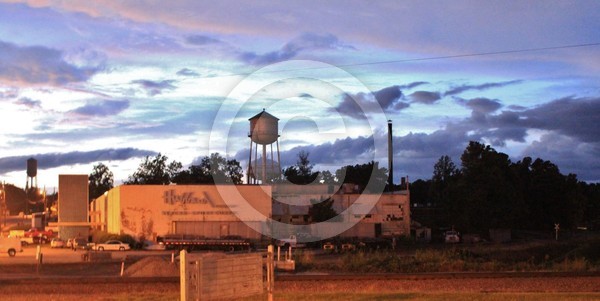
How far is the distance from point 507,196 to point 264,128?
27.6m

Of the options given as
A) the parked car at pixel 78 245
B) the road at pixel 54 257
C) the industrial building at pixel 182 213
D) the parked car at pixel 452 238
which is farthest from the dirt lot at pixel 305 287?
the parked car at pixel 452 238

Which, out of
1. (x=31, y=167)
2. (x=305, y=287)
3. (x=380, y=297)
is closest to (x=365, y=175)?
(x=31, y=167)

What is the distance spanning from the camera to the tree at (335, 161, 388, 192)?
110 m

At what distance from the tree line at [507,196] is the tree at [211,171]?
44.0 m

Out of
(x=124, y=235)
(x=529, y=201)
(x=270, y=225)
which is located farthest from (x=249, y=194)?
(x=529, y=201)

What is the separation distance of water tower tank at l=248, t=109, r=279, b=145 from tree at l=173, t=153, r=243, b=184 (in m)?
51.3

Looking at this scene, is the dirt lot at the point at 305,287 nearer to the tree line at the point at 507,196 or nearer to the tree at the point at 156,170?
the tree line at the point at 507,196

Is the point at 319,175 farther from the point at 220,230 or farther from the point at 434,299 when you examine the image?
the point at 434,299

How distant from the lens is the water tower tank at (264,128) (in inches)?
2867

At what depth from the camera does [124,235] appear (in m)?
69.8

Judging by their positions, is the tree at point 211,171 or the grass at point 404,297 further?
the tree at point 211,171

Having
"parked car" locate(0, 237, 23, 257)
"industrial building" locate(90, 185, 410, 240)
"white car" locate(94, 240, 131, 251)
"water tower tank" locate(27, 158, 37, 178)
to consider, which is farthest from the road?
"water tower tank" locate(27, 158, 37, 178)

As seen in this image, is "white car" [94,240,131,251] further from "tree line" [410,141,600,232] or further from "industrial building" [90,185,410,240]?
"tree line" [410,141,600,232]

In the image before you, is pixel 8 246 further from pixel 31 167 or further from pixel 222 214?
pixel 31 167
